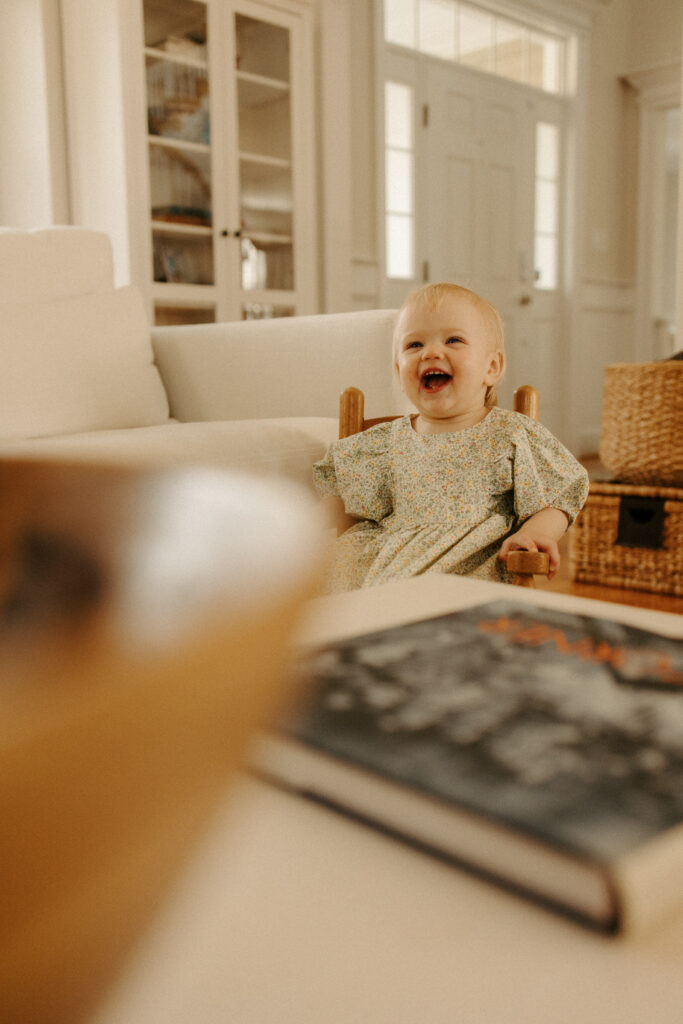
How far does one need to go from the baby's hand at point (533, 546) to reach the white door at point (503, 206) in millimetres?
3618

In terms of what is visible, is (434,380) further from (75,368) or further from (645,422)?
(645,422)

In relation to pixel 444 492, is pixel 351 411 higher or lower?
higher

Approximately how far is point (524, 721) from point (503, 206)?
16.1 ft

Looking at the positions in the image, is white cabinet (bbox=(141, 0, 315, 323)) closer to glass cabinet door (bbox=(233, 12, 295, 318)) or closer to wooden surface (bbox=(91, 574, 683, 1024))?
Answer: glass cabinet door (bbox=(233, 12, 295, 318))

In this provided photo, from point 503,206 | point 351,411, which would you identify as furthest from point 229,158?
point 351,411

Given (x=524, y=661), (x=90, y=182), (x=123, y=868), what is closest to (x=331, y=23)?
(x=90, y=182)

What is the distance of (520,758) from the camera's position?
1.09 ft

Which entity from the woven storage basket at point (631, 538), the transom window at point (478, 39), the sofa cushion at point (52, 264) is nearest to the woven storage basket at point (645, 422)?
the woven storage basket at point (631, 538)

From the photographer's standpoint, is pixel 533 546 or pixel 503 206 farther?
pixel 503 206

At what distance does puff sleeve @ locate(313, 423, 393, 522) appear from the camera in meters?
1.37

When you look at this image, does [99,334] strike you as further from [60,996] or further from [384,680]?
[60,996]

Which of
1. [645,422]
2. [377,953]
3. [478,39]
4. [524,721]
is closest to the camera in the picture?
[377,953]

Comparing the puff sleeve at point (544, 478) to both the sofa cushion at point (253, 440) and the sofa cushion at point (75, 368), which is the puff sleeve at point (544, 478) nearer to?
the sofa cushion at point (253, 440)

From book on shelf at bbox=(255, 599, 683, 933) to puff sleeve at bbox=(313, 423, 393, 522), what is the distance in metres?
0.87
